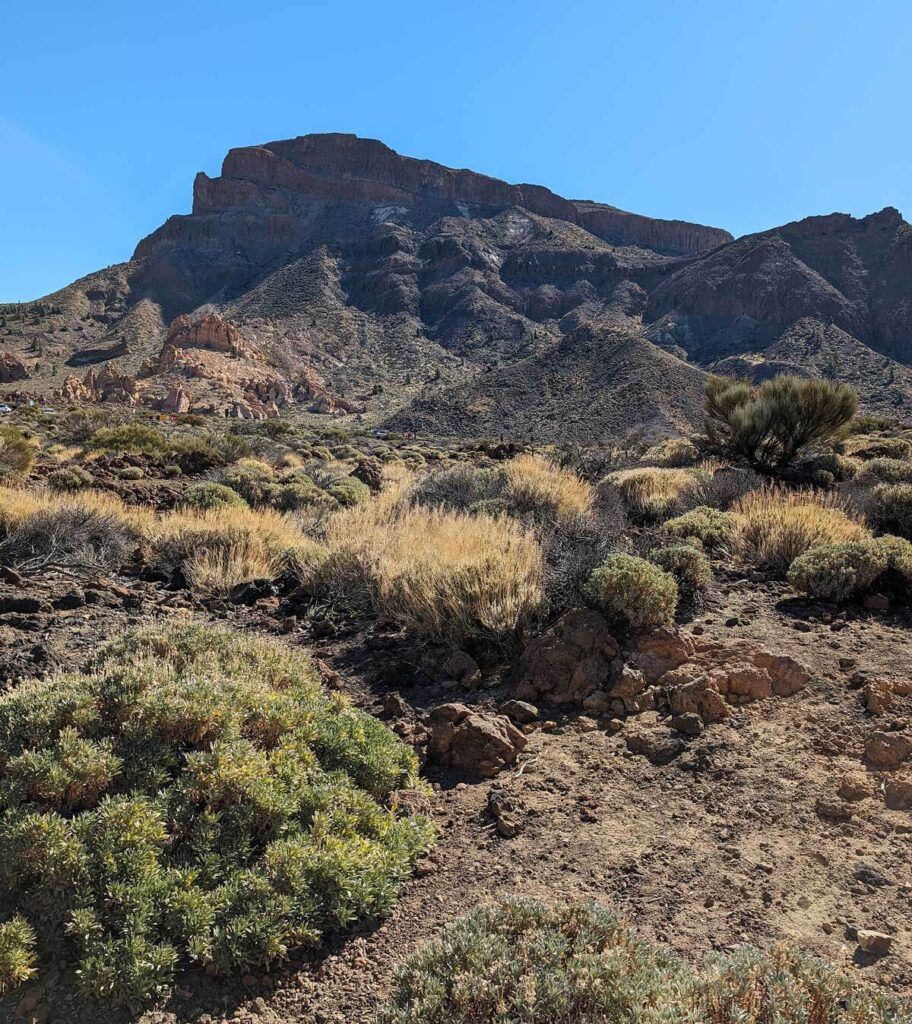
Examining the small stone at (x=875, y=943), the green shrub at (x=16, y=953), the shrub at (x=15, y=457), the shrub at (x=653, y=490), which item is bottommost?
the small stone at (x=875, y=943)

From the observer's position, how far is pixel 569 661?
4.65 meters

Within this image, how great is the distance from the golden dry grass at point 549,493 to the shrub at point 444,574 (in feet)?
6.57

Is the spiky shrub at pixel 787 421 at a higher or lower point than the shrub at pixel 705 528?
higher

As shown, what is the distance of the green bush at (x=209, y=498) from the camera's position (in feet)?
33.7

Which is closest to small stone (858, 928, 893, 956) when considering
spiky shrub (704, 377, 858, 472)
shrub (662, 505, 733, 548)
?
shrub (662, 505, 733, 548)

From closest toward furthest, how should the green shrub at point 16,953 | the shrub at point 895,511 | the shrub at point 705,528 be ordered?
the green shrub at point 16,953, the shrub at point 705,528, the shrub at point 895,511

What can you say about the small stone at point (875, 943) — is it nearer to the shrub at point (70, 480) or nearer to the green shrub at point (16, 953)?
the green shrub at point (16, 953)

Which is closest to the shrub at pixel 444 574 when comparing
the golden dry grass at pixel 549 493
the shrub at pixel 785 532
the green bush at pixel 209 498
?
the golden dry grass at pixel 549 493

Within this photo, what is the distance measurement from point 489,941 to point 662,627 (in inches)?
122

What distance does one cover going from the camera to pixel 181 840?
8.89 ft

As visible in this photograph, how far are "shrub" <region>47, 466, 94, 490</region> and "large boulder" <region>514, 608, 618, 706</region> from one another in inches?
391

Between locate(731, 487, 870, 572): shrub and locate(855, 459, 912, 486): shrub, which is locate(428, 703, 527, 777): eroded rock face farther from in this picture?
locate(855, 459, 912, 486): shrub

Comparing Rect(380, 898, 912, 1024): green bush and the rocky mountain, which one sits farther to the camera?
the rocky mountain

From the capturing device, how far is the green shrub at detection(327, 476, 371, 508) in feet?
41.1
